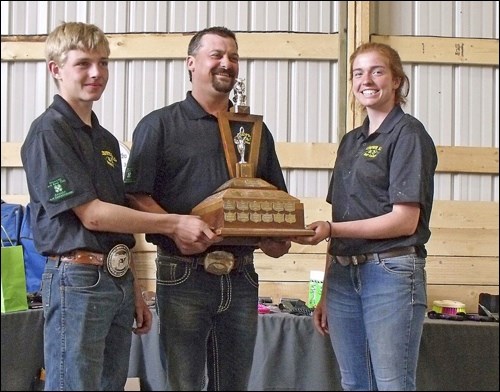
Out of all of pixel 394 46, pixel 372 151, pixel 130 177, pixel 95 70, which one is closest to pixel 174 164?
pixel 130 177

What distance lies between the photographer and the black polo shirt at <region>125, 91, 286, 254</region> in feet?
6.04

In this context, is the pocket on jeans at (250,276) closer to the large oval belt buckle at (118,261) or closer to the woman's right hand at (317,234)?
the woman's right hand at (317,234)

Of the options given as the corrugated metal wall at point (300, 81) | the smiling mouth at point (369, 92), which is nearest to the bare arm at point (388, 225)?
the smiling mouth at point (369, 92)

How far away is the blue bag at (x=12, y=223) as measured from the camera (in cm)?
332

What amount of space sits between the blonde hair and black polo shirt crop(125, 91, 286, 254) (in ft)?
1.04

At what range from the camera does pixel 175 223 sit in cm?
170

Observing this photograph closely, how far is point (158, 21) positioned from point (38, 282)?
1726 millimetres

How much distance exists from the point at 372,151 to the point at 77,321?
96 centimetres

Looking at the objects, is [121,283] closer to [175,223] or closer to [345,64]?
[175,223]

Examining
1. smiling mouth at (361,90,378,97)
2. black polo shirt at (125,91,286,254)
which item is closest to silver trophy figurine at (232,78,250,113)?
black polo shirt at (125,91,286,254)

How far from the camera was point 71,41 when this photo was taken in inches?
64.4

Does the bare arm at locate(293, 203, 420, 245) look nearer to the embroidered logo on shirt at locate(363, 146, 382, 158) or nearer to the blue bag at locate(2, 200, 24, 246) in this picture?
the embroidered logo on shirt at locate(363, 146, 382, 158)

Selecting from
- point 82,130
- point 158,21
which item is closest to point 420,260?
point 82,130

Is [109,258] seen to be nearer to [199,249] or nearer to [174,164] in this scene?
[199,249]
